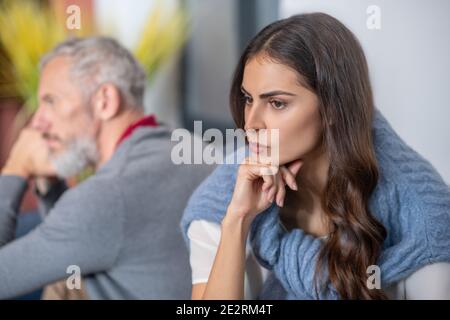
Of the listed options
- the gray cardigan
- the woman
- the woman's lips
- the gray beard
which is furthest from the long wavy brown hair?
the gray beard

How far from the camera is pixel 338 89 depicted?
3.32ft

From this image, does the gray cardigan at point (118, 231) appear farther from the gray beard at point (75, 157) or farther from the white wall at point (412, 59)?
the white wall at point (412, 59)

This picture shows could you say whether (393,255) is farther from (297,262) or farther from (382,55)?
(382,55)

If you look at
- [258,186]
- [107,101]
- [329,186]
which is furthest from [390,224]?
[107,101]

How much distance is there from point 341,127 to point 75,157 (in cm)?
67

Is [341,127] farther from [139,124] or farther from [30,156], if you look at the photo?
[30,156]

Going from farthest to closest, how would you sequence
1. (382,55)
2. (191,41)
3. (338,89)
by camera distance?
(191,41) < (382,55) < (338,89)

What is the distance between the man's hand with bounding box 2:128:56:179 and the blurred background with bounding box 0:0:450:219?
0.04 metres

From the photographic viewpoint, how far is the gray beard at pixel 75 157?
143 centimetres

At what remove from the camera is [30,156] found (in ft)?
4.74

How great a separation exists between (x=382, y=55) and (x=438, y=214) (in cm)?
30

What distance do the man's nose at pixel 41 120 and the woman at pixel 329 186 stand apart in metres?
0.50
